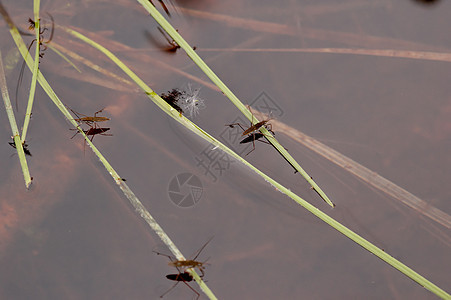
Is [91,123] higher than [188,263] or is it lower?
higher

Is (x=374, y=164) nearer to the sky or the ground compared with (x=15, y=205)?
nearer to the ground

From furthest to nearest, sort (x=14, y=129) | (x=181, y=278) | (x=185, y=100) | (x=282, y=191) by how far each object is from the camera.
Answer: (x=185, y=100) → (x=14, y=129) → (x=181, y=278) → (x=282, y=191)

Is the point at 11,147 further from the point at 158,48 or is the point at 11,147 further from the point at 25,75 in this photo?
the point at 158,48

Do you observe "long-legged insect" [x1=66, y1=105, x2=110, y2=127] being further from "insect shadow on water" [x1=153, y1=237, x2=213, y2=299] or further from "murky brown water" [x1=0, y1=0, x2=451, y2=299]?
"insect shadow on water" [x1=153, y1=237, x2=213, y2=299]

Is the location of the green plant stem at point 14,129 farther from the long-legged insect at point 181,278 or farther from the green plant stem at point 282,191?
the long-legged insect at point 181,278

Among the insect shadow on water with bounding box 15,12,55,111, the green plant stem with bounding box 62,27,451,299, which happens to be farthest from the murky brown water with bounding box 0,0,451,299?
the green plant stem with bounding box 62,27,451,299

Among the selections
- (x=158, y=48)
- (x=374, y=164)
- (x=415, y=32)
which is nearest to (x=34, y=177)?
(x=158, y=48)

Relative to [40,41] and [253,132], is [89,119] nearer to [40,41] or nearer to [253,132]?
[40,41]

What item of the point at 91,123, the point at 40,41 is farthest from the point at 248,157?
the point at 40,41
